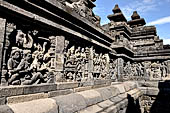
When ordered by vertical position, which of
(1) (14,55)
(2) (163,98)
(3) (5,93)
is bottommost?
(2) (163,98)

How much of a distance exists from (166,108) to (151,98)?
27.7 inches

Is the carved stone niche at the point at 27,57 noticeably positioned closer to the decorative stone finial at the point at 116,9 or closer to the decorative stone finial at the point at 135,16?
the decorative stone finial at the point at 116,9

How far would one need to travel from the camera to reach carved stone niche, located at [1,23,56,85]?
86.5 inches

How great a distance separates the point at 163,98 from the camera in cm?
670

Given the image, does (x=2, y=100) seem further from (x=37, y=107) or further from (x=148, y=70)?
(x=148, y=70)

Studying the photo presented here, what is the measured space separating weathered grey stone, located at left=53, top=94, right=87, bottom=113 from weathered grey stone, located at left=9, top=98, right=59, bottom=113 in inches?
5.3

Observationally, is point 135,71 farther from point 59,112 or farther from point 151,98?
point 59,112

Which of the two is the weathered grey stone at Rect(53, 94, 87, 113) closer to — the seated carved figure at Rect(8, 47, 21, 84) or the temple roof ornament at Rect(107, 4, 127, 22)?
the seated carved figure at Rect(8, 47, 21, 84)

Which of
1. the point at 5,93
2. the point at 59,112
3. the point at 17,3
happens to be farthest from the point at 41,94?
the point at 17,3

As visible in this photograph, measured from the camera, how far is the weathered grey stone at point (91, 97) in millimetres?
3248

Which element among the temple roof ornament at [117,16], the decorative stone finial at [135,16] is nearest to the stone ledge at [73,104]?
the temple roof ornament at [117,16]

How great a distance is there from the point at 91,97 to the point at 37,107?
1470mm

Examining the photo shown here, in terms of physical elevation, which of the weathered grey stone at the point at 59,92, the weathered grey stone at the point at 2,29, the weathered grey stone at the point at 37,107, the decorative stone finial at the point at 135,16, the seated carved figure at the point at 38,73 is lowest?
the weathered grey stone at the point at 37,107

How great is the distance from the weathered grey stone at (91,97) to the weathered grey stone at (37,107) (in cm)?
92
